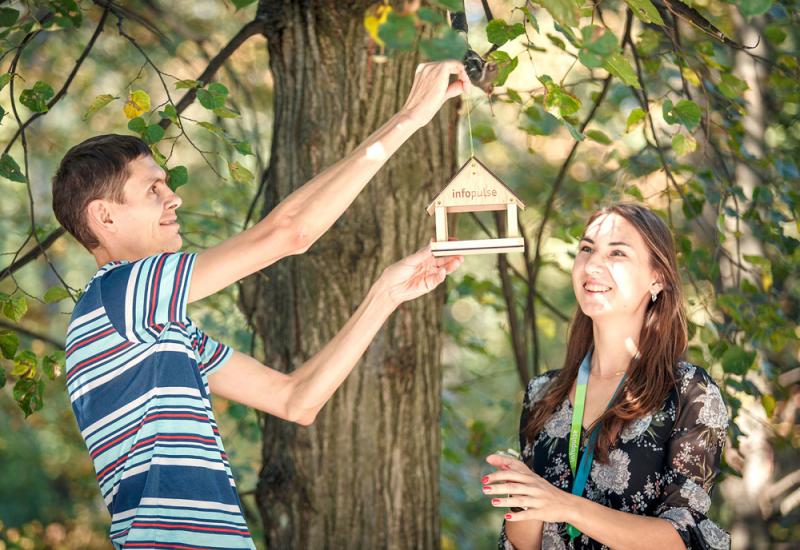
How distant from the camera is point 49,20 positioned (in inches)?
96.3

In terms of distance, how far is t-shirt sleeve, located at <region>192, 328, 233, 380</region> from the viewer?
2327mm

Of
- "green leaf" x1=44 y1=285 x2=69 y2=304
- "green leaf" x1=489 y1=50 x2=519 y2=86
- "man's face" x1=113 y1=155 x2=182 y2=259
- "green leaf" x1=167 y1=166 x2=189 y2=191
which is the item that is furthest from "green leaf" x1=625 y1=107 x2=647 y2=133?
"green leaf" x1=44 y1=285 x2=69 y2=304

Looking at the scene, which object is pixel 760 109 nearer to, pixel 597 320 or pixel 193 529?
pixel 597 320

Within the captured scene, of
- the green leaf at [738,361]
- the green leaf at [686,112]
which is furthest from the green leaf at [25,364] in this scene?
the green leaf at [738,361]

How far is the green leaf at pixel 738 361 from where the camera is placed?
303 cm

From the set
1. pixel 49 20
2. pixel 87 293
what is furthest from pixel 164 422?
pixel 49 20

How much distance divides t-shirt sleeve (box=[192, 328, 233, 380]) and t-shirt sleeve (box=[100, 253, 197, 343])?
370mm

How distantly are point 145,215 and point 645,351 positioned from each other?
4.55 feet

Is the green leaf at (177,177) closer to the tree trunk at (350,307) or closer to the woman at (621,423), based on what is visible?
the tree trunk at (350,307)

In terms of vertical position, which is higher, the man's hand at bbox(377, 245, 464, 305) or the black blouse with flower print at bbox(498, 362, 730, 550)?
the man's hand at bbox(377, 245, 464, 305)

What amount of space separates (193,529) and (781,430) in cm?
394

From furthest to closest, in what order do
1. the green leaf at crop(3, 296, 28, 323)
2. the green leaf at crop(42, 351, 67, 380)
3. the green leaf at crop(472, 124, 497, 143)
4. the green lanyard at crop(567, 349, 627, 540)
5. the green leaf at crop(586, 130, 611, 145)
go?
the green leaf at crop(472, 124, 497, 143) < the green leaf at crop(586, 130, 611, 145) < the green leaf at crop(42, 351, 67, 380) < the green leaf at crop(3, 296, 28, 323) < the green lanyard at crop(567, 349, 627, 540)

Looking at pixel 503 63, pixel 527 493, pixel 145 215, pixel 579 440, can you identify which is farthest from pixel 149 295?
pixel 579 440

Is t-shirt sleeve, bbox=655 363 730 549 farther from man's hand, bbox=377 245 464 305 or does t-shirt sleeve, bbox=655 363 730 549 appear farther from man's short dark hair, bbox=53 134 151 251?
man's short dark hair, bbox=53 134 151 251
